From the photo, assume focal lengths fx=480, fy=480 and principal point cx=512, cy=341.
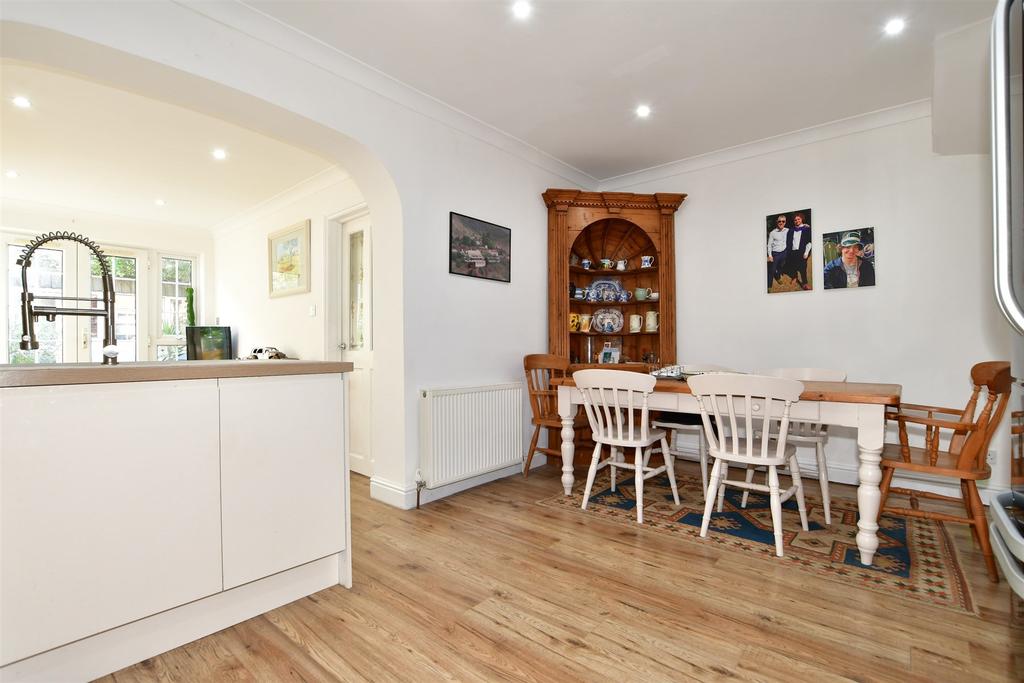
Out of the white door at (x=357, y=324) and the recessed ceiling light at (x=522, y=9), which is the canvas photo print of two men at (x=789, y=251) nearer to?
Answer: the recessed ceiling light at (x=522, y=9)

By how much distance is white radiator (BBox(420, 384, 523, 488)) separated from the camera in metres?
3.14

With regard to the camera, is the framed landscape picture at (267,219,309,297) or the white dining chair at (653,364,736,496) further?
the framed landscape picture at (267,219,309,297)

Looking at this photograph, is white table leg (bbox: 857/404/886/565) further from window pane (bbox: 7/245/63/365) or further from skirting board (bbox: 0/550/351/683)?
window pane (bbox: 7/245/63/365)

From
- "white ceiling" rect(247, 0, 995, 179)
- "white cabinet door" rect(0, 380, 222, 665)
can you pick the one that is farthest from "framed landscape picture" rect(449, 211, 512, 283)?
"white cabinet door" rect(0, 380, 222, 665)

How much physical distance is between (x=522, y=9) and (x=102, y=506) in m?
2.64

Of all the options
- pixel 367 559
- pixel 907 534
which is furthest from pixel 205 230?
pixel 907 534

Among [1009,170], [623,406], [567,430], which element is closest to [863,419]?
[623,406]

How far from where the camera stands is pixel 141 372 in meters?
1.50

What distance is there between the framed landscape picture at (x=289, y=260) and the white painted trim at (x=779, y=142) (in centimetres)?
301

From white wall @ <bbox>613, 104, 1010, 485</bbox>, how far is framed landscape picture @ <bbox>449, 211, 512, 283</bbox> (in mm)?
1694

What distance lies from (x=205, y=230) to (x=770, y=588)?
7.15m

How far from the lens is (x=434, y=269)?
329 cm

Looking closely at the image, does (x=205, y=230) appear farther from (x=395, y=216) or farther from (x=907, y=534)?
(x=907, y=534)

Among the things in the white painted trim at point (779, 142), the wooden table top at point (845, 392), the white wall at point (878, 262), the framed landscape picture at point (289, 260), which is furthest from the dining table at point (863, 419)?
the framed landscape picture at point (289, 260)
